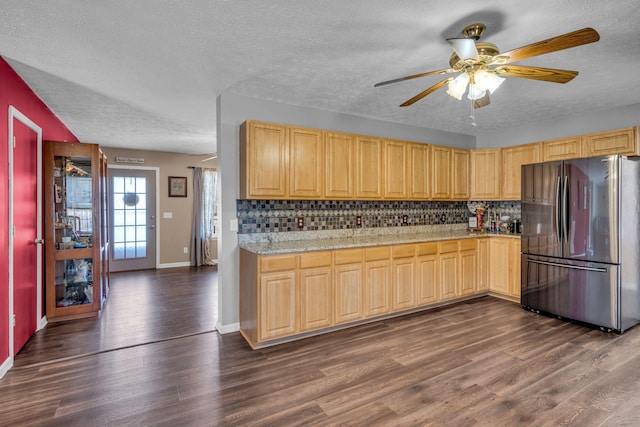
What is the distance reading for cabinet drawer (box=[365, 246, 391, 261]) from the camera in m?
3.53

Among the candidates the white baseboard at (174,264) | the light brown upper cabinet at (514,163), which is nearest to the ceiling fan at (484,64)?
the light brown upper cabinet at (514,163)

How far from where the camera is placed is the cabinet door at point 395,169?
413 cm

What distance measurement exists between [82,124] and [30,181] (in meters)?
1.78

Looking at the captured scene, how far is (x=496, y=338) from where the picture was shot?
3.22 meters

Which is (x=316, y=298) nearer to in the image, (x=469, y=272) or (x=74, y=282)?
(x=469, y=272)

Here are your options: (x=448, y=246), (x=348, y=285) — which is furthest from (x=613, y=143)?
(x=348, y=285)

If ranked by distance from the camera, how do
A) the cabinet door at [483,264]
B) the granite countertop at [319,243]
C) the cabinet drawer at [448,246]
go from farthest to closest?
1. the cabinet door at [483,264]
2. the cabinet drawer at [448,246]
3. the granite countertop at [319,243]

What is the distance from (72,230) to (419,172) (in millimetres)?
4405

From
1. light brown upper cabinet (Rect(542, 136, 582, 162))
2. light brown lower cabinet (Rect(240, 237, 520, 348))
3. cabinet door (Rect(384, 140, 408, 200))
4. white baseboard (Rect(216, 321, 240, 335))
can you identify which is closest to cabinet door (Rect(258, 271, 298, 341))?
light brown lower cabinet (Rect(240, 237, 520, 348))

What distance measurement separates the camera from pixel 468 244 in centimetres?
443

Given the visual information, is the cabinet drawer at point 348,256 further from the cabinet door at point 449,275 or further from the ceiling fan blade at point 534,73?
the ceiling fan blade at point 534,73

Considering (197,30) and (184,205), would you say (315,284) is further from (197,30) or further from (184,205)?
(184,205)

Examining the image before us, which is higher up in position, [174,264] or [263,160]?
[263,160]

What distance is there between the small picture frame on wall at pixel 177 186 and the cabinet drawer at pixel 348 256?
16.3ft
